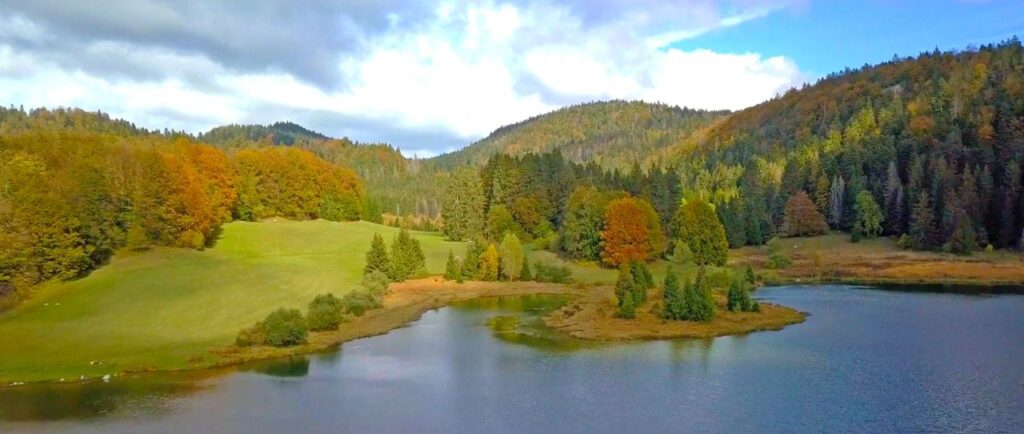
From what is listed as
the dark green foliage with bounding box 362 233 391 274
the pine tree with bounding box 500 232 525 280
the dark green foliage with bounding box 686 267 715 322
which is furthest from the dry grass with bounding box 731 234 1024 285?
the dark green foliage with bounding box 362 233 391 274

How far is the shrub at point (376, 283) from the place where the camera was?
258 ft

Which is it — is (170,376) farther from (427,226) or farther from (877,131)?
(877,131)

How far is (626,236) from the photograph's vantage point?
9994 centimetres

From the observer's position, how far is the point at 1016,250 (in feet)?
339

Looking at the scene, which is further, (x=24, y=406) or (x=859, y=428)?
(x=24, y=406)

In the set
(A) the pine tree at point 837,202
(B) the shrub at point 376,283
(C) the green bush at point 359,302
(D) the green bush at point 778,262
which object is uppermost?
(A) the pine tree at point 837,202

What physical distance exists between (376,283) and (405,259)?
1428cm

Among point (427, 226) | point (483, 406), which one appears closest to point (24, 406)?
point (483, 406)

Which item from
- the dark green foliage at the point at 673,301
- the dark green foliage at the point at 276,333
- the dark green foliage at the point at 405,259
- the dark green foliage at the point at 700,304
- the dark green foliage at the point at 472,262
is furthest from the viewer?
the dark green foliage at the point at 472,262

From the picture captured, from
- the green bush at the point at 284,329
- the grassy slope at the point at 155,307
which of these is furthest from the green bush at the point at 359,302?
the green bush at the point at 284,329

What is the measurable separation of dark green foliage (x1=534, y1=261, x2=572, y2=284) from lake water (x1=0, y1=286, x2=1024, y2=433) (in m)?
35.5

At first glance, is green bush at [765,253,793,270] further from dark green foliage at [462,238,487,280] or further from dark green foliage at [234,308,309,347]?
dark green foliage at [234,308,309,347]

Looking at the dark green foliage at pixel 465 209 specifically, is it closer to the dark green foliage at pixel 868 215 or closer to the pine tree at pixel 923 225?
the dark green foliage at pixel 868 215

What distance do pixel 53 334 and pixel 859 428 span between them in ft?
177
